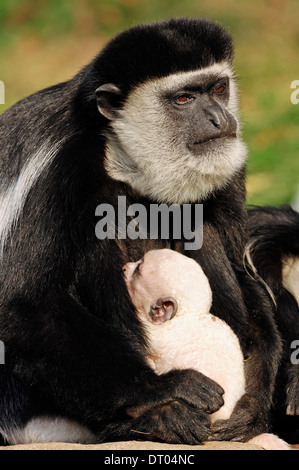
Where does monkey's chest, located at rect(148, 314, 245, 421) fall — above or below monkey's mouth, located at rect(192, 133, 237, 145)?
below

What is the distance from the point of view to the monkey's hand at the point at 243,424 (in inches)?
122

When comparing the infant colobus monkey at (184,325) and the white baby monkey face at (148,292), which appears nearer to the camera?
the infant colobus monkey at (184,325)

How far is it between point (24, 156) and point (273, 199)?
383 cm

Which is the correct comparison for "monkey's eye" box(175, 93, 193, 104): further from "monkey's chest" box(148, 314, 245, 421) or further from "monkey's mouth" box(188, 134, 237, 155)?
"monkey's chest" box(148, 314, 245, 421)

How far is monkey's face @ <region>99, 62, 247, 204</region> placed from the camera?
336cm

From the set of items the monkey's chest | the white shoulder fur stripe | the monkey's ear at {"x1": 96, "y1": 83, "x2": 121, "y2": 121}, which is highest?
the monkey's ear at {"x1": 96, "y1": 83, "x2": 121, "y2": 121}

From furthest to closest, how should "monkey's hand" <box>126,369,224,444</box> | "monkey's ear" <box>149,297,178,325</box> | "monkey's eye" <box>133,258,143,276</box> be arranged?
"monkey's eye" <box>133,258,143,276</box>
"monkey's ear" <box>149,297,178,325</box>
"monkey's hand" <box>126,369,224,444</box>

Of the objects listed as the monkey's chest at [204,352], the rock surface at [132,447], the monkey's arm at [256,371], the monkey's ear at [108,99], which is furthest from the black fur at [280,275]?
the monkey's ear at [108,99]

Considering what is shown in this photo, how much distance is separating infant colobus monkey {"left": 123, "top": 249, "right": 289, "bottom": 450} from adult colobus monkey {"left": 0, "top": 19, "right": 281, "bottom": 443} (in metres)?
0.07

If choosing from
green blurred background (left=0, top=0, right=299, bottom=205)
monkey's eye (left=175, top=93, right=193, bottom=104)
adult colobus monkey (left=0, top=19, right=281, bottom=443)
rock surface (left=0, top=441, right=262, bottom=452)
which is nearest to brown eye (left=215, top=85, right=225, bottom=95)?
adult colobus monkey (left=0, top=19, right=281, bottom=443)

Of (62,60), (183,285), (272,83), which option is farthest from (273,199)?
(62,60)

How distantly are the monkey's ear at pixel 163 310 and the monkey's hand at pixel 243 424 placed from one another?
0.44 meters

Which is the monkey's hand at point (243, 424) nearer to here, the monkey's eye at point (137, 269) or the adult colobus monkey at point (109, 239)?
the adult colobus monkey at point (109, 239)

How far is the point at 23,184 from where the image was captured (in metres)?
3.27
